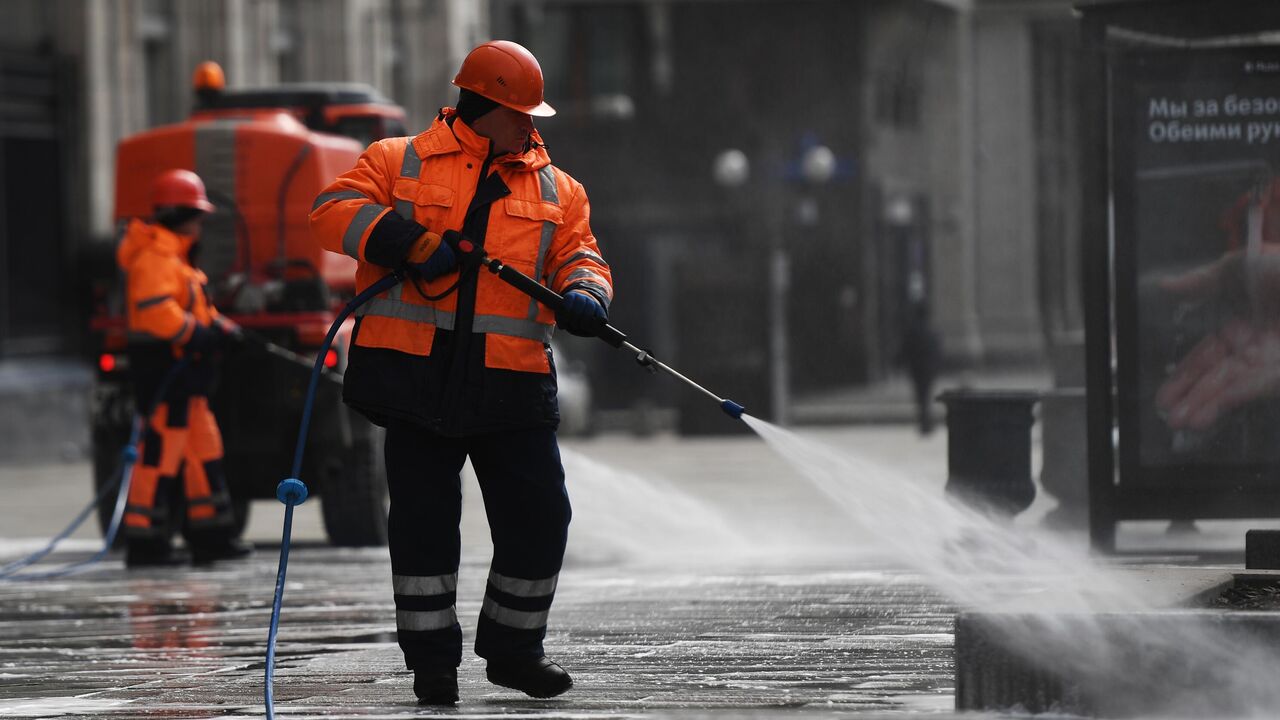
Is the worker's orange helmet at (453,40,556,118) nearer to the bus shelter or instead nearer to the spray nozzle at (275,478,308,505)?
the spray nozzle at (275,478,308,505)

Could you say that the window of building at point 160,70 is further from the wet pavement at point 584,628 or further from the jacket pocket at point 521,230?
the jacket pocket at point 521,230

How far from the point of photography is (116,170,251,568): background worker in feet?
38.5

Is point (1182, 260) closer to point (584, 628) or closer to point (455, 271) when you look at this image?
point (584, 628)

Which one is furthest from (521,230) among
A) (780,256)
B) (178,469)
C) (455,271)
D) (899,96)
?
(899,96)

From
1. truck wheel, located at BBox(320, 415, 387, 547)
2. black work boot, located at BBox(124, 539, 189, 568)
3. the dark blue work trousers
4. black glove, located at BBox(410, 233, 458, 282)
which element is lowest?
black work boot, located at BBox(124, 539, 189, 568)

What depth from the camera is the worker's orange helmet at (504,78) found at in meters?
6.38

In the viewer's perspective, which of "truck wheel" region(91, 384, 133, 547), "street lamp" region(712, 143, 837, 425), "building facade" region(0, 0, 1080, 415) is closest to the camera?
"truck wheel" region(91, 384, 133, 547)

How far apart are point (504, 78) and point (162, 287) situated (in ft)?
18.6

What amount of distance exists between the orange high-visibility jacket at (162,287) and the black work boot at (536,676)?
18.7ft

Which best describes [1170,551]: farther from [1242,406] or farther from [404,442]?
[404,442]

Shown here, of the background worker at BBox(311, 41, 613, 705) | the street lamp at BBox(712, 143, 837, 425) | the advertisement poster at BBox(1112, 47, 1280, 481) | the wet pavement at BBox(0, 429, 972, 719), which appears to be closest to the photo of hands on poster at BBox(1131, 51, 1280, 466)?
the advertisement poster at BBox(1112, 47, 1280, 481)

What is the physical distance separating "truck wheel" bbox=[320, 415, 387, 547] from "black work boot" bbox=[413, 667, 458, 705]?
6.60 meters

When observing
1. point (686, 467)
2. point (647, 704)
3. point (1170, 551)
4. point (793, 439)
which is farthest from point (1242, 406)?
point (686, 467)

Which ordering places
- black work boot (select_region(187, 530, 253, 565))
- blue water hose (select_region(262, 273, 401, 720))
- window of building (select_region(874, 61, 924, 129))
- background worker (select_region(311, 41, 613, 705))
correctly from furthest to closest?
A: window of building (select_region(874, 61, 924, 129)) → black work boot (select_region(187, 530, 253, 565)) → background worker (select_region(311, 41, 613, 705)) → blue water hose (select_region(262, 273, 401, 720))
